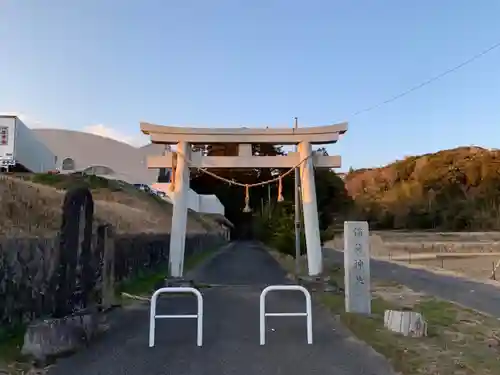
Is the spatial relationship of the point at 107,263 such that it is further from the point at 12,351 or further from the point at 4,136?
the point at 4,136

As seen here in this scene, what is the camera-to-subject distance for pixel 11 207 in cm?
943

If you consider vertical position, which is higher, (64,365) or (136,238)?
(136,238)

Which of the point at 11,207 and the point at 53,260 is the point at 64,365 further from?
the point at 11,207

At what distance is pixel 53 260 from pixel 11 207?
244cm

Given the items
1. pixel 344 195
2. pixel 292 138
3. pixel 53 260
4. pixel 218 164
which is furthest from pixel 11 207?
pixel 344 195

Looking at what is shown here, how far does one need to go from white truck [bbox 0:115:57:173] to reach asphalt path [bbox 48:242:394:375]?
57.6 ft

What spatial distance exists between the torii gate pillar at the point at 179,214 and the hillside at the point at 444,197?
153 feet

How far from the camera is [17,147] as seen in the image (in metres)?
25.8

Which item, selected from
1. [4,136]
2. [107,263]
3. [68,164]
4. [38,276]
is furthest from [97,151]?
[38,276]

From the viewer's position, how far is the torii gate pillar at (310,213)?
13.2 m

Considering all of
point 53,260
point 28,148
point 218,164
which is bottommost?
point 53,260

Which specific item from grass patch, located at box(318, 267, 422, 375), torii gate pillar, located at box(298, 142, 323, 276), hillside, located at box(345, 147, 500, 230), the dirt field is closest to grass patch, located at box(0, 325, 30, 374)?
grass patch, located at box(318, 267, 422, 375)

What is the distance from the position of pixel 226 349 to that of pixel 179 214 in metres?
6.88

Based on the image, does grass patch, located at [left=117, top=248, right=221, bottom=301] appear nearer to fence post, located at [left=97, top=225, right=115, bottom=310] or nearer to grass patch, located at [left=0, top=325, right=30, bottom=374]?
fence post, located at [left=97, top=225, right=115, bottom=310]
